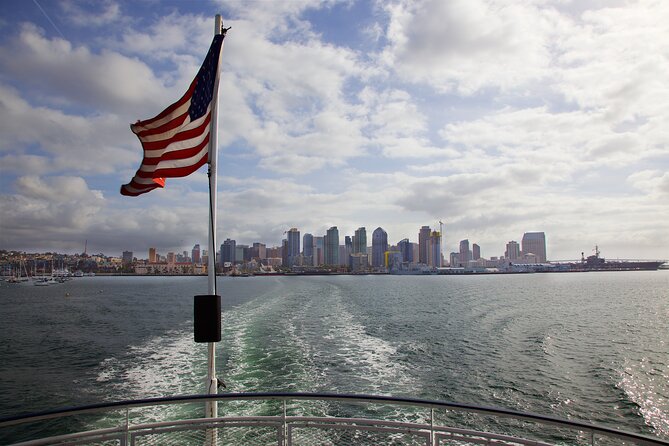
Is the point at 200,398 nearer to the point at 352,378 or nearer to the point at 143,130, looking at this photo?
the point at 143,130

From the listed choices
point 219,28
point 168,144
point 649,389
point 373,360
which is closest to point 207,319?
point 168,144

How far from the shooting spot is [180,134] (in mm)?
6520

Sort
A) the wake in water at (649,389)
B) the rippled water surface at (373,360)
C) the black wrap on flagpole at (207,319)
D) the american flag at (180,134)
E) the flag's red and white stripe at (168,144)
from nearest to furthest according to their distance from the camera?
the black wrap on flagpole at (207,319)
the american flag at (180,134)
the flag's red and white stripe at (168,144)
the wake in water at (649,389)
the rippled water surface at (373,360)

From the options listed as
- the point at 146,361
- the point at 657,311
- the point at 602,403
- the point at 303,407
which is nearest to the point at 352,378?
the point at 303,407

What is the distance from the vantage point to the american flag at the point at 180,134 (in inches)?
249

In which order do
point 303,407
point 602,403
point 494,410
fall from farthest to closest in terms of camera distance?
point 602,403, point 303,407, point 494,410

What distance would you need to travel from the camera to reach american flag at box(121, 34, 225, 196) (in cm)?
633

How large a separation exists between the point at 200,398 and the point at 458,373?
16844 mm

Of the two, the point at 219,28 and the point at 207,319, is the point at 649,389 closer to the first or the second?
the point at 207,319

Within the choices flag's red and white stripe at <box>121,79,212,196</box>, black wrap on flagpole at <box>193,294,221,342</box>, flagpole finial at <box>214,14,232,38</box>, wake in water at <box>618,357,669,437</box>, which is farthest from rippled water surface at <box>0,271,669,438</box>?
flagpole finial at <box>214,14,232,38</box>

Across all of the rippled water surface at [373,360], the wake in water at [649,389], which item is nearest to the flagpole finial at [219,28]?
the rippled water surface at [373,360]

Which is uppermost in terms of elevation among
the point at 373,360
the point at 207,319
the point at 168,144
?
the point at 168,144

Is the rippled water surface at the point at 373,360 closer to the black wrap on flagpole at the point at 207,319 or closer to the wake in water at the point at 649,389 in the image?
the wake in water at the point at 649,389

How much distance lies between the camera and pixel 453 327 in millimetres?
32375
